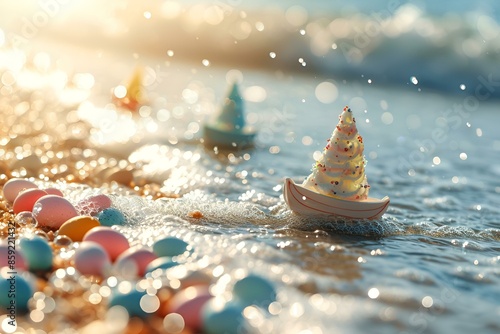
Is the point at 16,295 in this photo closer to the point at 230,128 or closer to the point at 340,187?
the point at 340,187

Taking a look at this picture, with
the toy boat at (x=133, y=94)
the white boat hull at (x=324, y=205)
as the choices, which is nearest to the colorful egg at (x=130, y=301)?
Answer: the white boat hull at (x=324, y=205)

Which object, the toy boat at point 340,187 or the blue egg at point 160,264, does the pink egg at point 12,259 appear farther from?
the toy boat at point 340,187

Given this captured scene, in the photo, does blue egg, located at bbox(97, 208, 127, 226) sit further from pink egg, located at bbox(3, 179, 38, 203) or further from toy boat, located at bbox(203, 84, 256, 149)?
toy boat, located at bbox(203, 84, 256, 149)

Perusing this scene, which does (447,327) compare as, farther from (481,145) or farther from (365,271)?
(481,145)

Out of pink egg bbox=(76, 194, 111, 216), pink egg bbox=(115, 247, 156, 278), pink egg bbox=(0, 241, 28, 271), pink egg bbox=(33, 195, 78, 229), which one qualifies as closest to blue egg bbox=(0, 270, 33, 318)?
pink egg bbox=(0, 241, 28, 271)

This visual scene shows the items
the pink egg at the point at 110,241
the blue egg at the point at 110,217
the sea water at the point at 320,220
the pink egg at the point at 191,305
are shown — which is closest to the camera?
the pink egg at the point at 191,305
